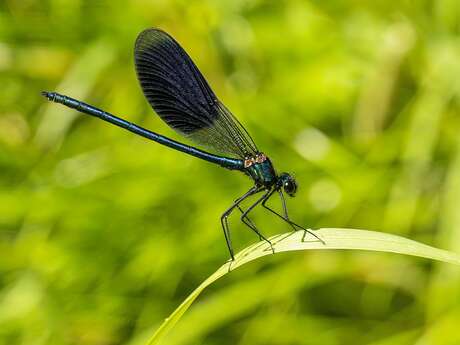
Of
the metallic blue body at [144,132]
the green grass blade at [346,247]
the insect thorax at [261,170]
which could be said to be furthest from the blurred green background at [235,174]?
the green grass blade at [346,247]

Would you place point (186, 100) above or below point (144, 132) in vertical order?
above

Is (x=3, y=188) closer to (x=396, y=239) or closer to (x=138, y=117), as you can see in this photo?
(x=138, y=117)

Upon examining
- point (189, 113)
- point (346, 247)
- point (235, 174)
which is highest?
point (235, 174)

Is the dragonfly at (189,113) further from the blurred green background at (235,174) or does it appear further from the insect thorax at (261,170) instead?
the blurred green background at (235,174)

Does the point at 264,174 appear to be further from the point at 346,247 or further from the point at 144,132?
the point at 346,247

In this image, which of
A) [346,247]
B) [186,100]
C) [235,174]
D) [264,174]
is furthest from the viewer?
[235,174]

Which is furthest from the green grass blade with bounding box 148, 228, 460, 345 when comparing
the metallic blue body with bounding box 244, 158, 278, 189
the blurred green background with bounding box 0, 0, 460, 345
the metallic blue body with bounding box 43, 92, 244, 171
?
the blurred green background with bounding box 0, 0, 460, 345

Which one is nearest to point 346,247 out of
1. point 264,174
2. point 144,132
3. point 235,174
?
point 264,174

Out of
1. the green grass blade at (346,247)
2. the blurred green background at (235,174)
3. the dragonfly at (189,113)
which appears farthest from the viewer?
the blurred green background at (235,174)
